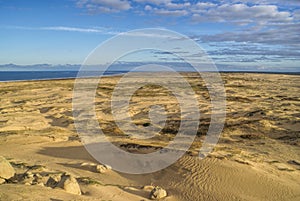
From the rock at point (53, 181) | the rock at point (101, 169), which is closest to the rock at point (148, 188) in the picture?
the rock at point (101, 169)

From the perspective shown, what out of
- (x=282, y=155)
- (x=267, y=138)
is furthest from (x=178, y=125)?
(x=282, y=155)

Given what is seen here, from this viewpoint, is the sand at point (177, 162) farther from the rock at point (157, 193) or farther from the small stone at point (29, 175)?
the small stone at point (29, 175)

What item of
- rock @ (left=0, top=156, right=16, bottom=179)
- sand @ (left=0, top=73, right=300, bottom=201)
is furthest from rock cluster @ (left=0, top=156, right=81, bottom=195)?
sand @ (left=0, top=73, right=300, bottom=201)

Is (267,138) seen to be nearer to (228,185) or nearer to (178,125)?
(178,125)

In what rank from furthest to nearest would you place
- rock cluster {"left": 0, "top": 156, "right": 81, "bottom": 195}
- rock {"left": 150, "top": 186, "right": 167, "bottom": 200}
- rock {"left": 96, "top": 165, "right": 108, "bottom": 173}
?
rock {"left": 96, "top": 165, "right": 108, "bottom": 173}, rock {"left": 150, "top": 186, "right": 167, "bottom": 200}, rock cluster {"left": 0, "top": 156, "right": 81, "bottom": 195}

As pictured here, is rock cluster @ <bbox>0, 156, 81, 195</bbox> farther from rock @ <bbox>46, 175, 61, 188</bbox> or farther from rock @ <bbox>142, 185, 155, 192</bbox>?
rock @ <bbox>142, 185, 155, 192</bbox>

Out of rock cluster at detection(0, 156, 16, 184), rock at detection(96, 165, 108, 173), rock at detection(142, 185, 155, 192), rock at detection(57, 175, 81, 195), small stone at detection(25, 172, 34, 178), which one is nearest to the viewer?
rock at detection(57, 175, 81, 195)

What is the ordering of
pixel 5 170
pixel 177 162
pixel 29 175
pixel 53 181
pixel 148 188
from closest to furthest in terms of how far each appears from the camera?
pixel 53 181 < pixel 5 170 < pixel 29 175 < pixel 148 188 < pixel 177 162

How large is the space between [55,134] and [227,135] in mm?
8116

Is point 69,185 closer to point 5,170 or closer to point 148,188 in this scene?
point 5,170

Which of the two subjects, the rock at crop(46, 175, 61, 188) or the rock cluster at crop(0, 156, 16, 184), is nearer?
the rock at crop(46, 175, 61, 188)

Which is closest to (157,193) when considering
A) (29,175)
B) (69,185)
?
(69,185)

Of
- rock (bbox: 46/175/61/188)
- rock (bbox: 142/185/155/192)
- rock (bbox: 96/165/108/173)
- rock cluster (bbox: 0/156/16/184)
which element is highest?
rock cluster (bbox: 0/156/16/184)

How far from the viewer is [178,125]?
1764cm
